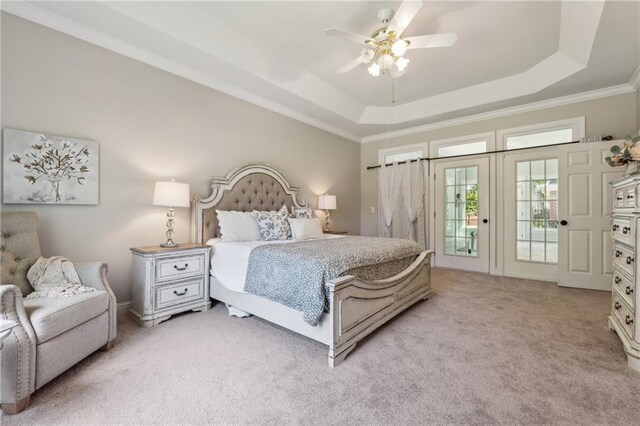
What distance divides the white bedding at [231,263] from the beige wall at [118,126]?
636mm

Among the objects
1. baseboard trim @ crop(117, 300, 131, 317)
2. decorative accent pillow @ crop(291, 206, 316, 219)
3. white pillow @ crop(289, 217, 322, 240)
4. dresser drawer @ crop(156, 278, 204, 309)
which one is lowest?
baseboard trim @ crop(117, 300, 131, 317)

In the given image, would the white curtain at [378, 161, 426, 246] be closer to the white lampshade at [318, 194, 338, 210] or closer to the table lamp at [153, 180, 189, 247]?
the white lampshade at [318, 194, 338, 210]

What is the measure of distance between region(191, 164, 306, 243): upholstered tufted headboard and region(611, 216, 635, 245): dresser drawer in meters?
3.51

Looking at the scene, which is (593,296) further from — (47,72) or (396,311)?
(47,72)

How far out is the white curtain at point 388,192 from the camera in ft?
17.9

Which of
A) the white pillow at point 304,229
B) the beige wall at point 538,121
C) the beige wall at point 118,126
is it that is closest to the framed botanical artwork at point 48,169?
the beige wall at point 118,126

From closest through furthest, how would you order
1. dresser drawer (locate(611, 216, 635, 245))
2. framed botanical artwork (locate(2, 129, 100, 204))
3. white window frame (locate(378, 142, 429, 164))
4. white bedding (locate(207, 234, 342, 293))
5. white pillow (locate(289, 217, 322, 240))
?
dresser drawer (locate(611, 216, 635, 245))
framed botanical artwork (locate(2, 129, 100, 204))
white bedding (locate(207, 234, 342, 293))
white pillow (locate(289, 217, 322, 240))
white window frame (locate(378, 142, 429, 164))

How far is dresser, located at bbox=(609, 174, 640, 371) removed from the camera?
1.85 metres

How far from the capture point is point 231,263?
2705 millimetres

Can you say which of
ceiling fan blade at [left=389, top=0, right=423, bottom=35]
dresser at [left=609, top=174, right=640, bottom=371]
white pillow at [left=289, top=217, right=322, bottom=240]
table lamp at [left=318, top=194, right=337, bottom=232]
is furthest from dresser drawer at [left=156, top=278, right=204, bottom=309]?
dresser at [left=609, top=174, right=640, bottom=371]

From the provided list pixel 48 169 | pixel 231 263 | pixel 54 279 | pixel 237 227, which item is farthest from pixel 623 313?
pixel 48 169

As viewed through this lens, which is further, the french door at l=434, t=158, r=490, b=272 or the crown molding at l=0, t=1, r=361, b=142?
the french door at l=434, t=158, r=490, b=272

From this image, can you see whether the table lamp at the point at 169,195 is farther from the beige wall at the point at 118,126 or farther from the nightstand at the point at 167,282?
the beige wall at the point at 118,126

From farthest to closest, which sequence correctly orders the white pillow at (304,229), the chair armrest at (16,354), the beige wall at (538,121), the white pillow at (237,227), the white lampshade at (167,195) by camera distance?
the beige wall at (538,121), the white pillow at (304,229), the white pillow at (237,227), the white lampshade at (167,195), the chair armrest at (16,354)
